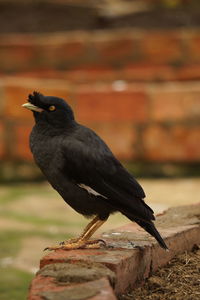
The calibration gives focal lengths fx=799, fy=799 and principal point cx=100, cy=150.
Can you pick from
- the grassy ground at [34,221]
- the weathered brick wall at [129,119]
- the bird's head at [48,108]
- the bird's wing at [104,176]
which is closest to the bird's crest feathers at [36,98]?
the bird's head at [48,108]

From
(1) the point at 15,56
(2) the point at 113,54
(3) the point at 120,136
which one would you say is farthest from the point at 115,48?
(3) the point at 120,136

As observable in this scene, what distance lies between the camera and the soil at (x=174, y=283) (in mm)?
2996

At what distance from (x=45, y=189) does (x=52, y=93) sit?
1.07 m

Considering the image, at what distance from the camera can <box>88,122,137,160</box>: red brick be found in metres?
7.60

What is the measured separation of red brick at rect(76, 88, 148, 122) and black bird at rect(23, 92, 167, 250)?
422cm

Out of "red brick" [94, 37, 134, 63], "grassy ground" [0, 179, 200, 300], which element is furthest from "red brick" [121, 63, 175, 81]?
"grassy ground" [0, 179, 200, 300]

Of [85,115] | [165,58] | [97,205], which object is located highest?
[165,58]

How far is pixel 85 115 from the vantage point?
24.9ft

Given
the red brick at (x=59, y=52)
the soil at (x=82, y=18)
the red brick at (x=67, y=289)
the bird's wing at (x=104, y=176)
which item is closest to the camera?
the red brick at (x=67, y=289)

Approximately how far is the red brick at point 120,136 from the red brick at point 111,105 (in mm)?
58

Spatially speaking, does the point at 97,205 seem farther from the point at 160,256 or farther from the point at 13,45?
the point at 13,45

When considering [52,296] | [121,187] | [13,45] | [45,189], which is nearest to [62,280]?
[52,296]

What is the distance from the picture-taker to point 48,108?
134 inches

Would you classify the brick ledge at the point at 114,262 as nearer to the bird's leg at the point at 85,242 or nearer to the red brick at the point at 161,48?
the bird's leg at the point at 85,242
